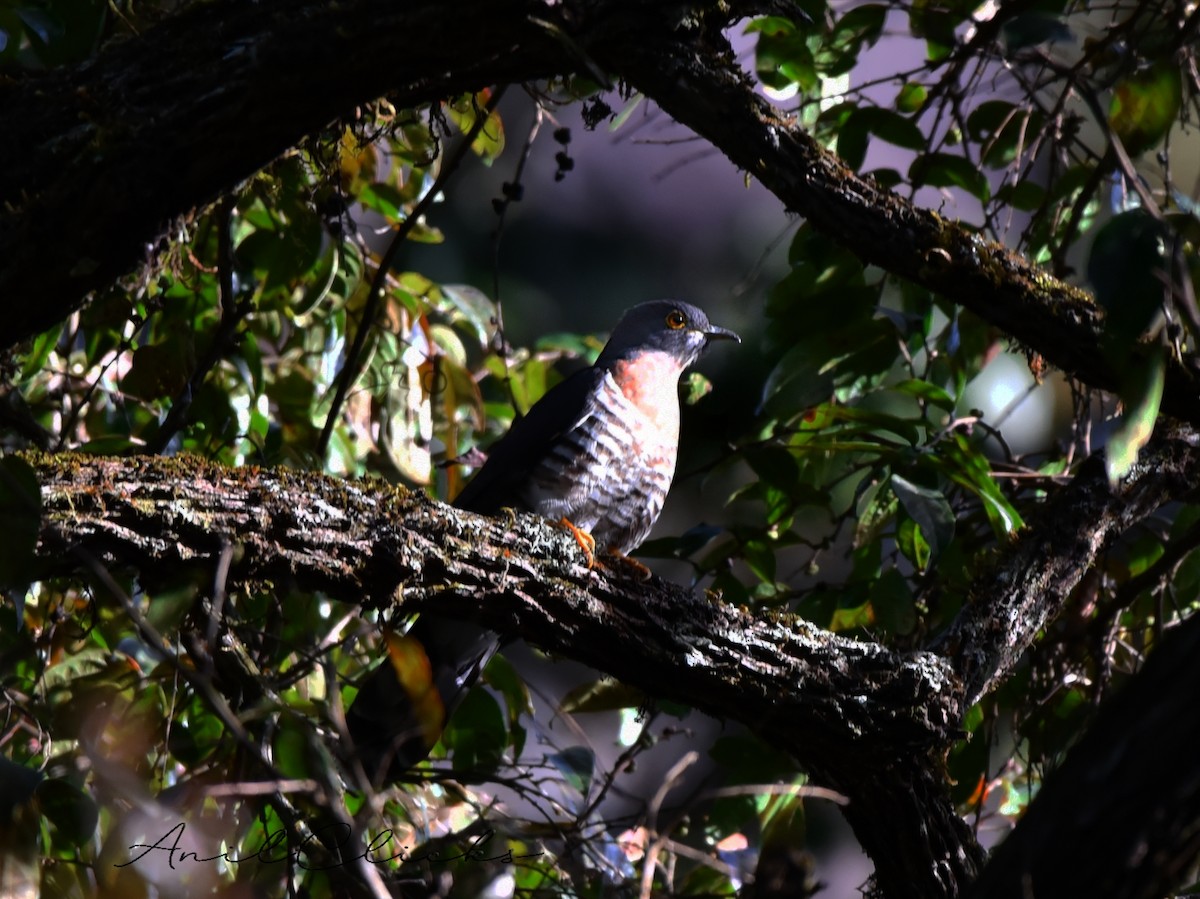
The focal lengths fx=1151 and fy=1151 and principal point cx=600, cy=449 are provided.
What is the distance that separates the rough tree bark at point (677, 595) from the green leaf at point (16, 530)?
1.22 feet

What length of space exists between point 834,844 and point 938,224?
16.9 feet

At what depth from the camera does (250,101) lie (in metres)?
1.81

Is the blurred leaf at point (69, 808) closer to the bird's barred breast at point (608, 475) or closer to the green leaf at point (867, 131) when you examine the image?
the bird's barred breast at point (608, 475)

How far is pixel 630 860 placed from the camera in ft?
9.67

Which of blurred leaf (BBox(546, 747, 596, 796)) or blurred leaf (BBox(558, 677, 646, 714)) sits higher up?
blurred leaf (BBox(558, 677, 646, 714))

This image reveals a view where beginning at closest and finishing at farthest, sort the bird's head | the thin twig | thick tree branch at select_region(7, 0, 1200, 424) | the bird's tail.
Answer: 1. the bird's tail
2. thick tree branch at select_region(7, 0, 1200, 424)
3. the thin twig
4. the bird's head

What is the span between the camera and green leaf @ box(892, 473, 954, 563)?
2.40 meters

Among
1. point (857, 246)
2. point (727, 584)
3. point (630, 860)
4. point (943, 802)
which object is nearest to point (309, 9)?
point (857, 246)

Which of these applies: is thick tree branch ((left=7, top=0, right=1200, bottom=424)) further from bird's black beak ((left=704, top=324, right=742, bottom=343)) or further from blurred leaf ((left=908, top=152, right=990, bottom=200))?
bird's black beak ((left=704, top=324, right=742, bottom=343))

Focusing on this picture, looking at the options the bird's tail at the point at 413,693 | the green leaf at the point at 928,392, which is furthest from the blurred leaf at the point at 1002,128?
the bird's tail at the point at 413,693

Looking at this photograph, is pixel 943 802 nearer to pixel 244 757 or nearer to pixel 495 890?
pixel 495 890

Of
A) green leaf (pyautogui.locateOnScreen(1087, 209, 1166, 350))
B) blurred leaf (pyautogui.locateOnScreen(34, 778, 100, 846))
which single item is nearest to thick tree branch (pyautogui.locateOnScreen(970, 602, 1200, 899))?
green leaf (pyautogui.locateOnScreen(1087, 209, 1166, 350))

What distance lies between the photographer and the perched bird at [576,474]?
119 inches

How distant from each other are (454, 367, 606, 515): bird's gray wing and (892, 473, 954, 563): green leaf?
107 centimetres
